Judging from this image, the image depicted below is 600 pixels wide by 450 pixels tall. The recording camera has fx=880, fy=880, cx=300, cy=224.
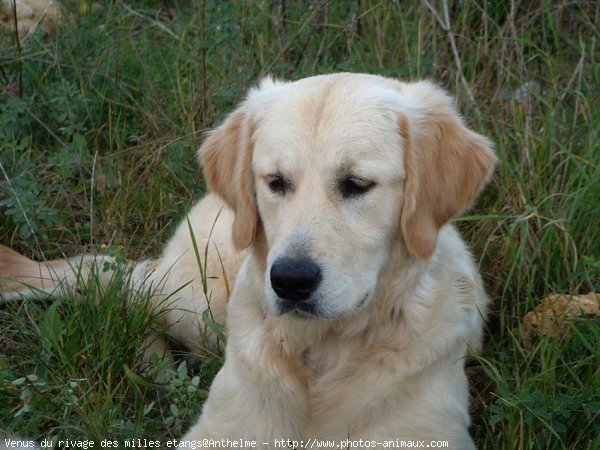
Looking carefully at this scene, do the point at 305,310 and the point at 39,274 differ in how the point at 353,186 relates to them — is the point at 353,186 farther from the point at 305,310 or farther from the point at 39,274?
the point at 39,274

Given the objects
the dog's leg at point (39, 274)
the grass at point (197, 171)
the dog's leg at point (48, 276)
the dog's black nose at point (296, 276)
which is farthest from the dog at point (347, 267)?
the dog's leg at point (39, 274)

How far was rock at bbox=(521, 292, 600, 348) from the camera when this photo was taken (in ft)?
10.8

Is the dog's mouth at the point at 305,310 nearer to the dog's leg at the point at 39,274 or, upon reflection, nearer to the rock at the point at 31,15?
the dog's leg at the point at 39,274

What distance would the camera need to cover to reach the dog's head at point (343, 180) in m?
2.64

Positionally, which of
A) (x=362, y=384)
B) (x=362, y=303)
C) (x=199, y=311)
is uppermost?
(x=362, y=303)

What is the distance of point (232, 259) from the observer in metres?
3.85

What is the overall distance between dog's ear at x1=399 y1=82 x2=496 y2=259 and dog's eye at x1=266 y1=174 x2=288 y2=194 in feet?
1.28

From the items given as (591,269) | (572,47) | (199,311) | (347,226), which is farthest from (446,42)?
(347,226)

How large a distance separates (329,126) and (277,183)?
0.26 m

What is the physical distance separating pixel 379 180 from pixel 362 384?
26.8 inches

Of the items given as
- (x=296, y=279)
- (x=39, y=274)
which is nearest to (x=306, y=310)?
(x=296, y=279)

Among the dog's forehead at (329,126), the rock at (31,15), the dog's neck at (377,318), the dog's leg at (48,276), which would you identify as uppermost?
the dog's forehead at (329,126)

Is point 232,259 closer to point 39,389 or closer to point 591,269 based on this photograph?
point 39,389

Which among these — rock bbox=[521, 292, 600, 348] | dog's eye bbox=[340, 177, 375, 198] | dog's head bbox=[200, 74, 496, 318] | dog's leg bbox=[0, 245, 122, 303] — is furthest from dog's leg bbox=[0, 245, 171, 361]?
rock bbox=[521, 292, 600, 348]
